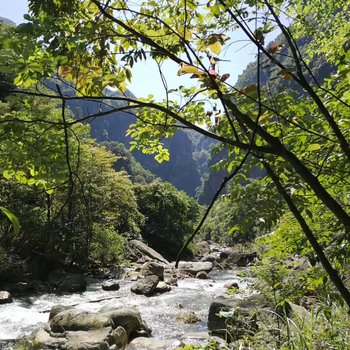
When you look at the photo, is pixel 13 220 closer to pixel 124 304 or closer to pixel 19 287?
pixel 124 304

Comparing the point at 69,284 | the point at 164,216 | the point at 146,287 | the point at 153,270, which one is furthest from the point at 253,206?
the point at 164,216

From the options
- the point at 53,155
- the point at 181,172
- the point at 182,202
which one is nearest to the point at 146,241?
the point at 182,202

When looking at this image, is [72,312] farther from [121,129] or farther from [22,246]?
[121,129]

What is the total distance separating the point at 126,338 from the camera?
824cm

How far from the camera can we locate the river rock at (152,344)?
7729mm

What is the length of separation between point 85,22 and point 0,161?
763 mm

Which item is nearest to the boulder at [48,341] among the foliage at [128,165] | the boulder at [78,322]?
the boulder at [78,322]

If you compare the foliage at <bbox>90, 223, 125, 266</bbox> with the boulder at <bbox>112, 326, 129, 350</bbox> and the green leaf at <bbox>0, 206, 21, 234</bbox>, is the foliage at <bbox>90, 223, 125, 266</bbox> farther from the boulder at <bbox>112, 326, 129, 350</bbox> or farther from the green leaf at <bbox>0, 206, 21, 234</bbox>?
the green leaf at <bbox>0, 206, 21, 234</bbox>

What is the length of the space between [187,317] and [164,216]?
23.7m

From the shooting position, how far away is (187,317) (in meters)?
10.3

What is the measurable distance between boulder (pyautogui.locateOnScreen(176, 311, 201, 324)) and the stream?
5.9 inches

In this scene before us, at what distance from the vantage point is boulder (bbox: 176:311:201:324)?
33.2ft

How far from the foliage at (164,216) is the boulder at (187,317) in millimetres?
21520

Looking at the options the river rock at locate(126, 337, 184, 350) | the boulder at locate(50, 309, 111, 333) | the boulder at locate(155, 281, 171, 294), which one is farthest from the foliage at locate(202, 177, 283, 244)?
the boulder at locate(155, 281, 171, 294)
